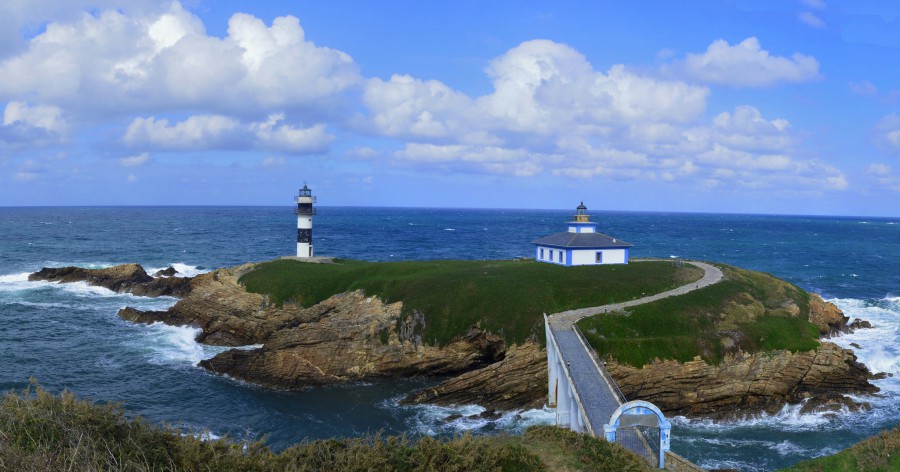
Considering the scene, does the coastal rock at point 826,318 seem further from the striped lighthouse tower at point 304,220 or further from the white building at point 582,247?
the striped lighthouse tower at point 304,220

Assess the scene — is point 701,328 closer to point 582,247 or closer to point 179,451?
point 582,247

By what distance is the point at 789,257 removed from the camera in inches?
4498

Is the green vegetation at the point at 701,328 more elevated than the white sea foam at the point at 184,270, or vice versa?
the green vegetation at the point at 701,328

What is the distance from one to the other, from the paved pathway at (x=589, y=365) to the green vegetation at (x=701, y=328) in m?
1.36

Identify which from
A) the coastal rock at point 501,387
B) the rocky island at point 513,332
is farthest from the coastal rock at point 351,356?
the coastal rock at point 501,387

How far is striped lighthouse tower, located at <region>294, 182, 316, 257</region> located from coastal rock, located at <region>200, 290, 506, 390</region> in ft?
88.1

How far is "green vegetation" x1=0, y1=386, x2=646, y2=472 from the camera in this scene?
36.8 ft

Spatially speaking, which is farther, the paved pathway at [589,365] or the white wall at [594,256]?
the white wall at [594,256]

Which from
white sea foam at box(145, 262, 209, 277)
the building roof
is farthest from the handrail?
white sea foam at box(145, 262, 209, 277)

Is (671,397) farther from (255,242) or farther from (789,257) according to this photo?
(255,242)

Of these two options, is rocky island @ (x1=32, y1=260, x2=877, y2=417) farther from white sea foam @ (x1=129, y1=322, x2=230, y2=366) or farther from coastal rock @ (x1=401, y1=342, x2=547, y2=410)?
white sea foam @ (x1=129, y1=322, x2=230, y2=366)

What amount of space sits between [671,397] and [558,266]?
20872mm

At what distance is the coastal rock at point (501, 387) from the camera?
3497 centimetres

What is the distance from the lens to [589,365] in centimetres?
3081
